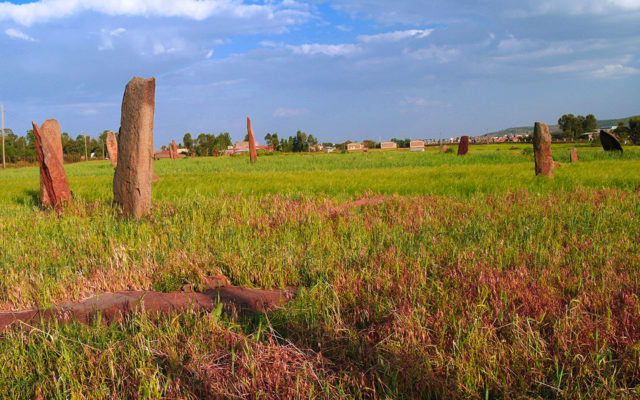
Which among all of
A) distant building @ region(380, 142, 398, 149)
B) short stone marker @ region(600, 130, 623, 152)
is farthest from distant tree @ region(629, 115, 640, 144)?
distant building @ region(380, 142, 398, 149)

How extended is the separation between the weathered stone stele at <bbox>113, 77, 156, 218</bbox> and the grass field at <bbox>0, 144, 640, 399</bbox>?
2.45ft

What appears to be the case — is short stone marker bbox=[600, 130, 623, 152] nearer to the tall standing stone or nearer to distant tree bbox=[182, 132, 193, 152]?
the tall standing stone

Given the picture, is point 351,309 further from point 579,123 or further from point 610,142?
point 579,123

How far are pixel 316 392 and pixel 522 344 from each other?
1283 millimetres

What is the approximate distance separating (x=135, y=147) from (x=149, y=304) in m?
4.52

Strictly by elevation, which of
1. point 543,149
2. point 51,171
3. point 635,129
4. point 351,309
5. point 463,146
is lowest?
point 351,309

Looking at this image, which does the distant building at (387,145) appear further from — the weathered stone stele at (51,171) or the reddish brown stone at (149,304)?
the reddish brown stone at (149,304)

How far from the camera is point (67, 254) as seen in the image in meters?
5.15

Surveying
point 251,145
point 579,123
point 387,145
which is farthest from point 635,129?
point 387,145

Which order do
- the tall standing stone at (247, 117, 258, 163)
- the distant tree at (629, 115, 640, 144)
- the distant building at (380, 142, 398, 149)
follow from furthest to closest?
the distant building at (380, 142, 398, 149) < the distant tree at (629, 115, 640, 144) < the tall standing stone at (247, 117, 258, 163)

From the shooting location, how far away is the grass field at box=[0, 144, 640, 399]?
2375 millimetres

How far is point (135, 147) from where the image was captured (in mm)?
7348

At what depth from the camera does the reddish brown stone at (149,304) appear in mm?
3387

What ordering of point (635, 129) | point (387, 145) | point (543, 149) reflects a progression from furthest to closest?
point (387, 145), point (635, 129), point (543, 149)
